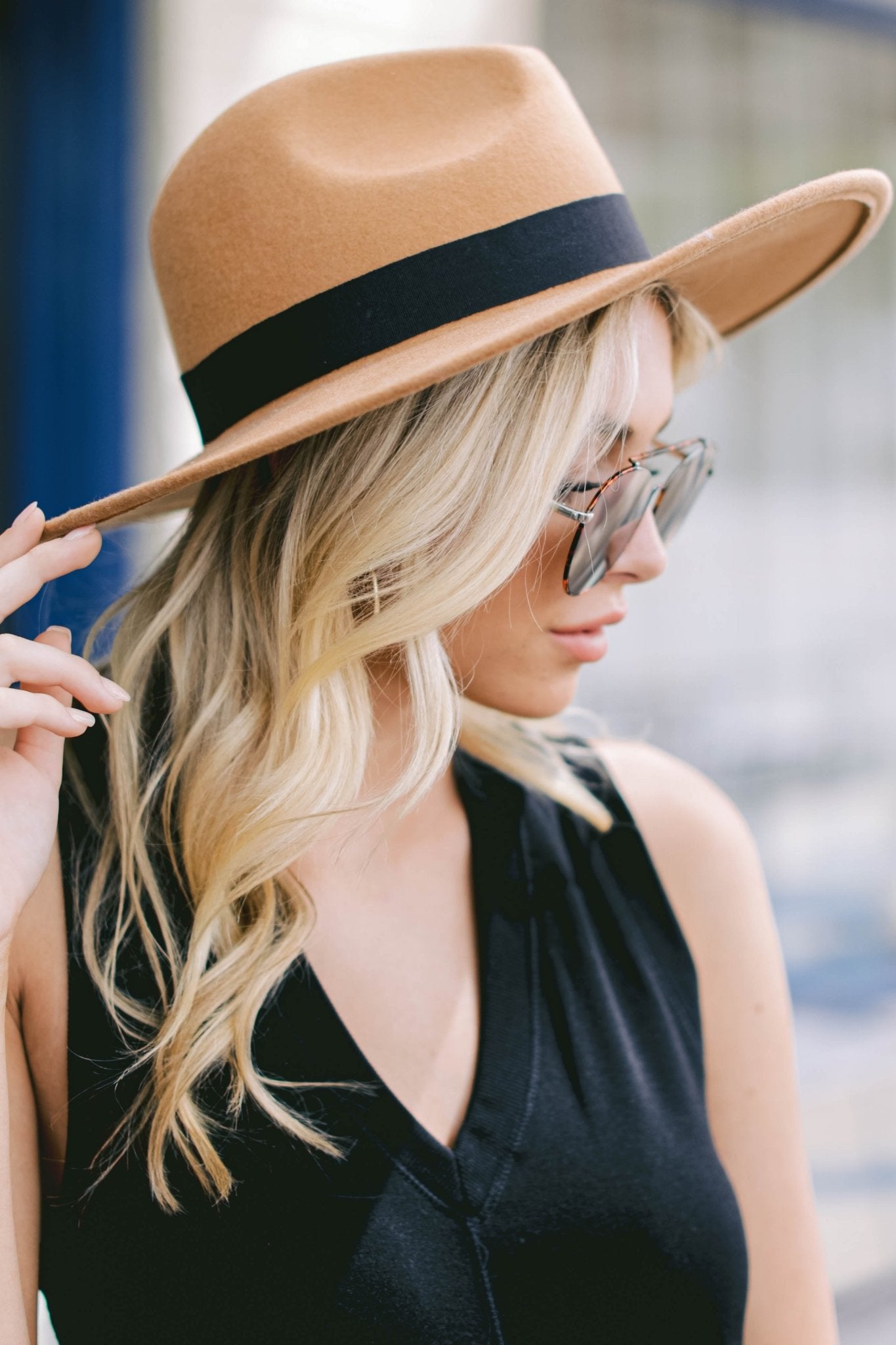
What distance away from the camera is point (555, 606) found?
1049mm

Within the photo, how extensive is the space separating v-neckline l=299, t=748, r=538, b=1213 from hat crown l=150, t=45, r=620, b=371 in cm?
57

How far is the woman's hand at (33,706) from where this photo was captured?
0.88 metres

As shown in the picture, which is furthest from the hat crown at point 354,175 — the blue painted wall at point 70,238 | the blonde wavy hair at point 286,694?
the blue painted wall at point 70,238

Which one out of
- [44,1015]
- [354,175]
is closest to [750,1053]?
[44,1015]

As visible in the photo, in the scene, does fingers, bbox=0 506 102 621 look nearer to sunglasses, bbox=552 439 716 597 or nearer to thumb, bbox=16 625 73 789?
thumb, bbox=16 625 73 789

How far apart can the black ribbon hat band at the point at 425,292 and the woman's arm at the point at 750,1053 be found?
62 cm

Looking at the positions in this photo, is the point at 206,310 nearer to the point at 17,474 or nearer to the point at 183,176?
the point at 183,176

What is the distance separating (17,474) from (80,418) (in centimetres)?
17

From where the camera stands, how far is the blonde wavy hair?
97cm

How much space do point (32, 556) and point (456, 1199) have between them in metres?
0.66

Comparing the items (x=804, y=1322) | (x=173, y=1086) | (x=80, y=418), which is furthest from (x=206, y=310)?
(x=804, y=1322)

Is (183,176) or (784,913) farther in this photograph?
(784,913)

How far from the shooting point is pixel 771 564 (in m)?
3.01

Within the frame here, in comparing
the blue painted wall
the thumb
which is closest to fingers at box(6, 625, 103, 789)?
the thumb
